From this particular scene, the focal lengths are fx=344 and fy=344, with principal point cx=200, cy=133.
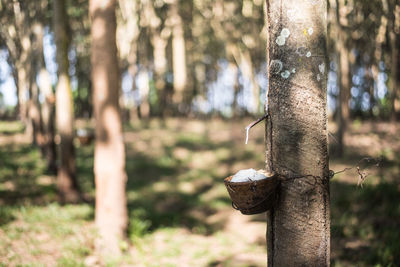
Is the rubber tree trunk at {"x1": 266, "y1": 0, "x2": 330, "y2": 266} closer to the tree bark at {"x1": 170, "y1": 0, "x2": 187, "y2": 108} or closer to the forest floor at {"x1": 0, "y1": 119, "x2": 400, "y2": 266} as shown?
the forest floor at {"x1": 0, "y1": 119, "x2": 400, "y2": 266}

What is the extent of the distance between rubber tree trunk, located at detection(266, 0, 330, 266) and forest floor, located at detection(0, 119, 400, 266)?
2.54 ft

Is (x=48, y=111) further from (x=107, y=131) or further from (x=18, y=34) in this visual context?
(x=107, y=131)

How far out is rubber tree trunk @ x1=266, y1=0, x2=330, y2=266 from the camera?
2.04 metres

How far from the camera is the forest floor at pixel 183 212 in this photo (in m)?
4.78

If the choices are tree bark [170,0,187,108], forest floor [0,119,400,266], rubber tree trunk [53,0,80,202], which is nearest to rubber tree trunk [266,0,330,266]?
forest floor [0,119,400,266]

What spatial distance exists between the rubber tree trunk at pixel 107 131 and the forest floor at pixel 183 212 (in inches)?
11.7

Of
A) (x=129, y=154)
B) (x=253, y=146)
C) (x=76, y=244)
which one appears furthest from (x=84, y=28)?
(x=76, y=244)

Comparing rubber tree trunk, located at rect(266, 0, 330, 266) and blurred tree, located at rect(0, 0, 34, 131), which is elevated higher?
blurred tree, located at rect(0, 0, 34, 131)

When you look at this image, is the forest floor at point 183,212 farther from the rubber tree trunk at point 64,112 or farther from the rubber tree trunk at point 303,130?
the rubber tree trunk at point 303,130

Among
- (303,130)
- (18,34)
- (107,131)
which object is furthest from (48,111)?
(303,130)

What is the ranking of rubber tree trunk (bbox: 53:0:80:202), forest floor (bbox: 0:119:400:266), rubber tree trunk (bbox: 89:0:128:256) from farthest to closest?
rubber tree trunk (bbox: 53:0:80:202), rubber tree trunk (bbox: 89:0:128:256), forest floor (bbox: 0:119:400:266)

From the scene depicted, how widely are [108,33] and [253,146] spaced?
9278 mm

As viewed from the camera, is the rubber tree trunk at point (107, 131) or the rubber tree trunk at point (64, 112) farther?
the rubber tree trunk at point (64, 112)


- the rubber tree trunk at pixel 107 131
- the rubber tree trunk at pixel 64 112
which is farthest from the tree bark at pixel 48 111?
the rubber tree trunk at pixel 107 131
